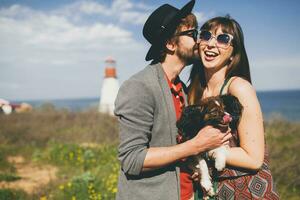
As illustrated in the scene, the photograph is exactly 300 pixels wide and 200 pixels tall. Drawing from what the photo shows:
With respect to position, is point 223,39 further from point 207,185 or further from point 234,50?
point 207,185

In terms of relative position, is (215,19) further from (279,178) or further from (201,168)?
(279,178)

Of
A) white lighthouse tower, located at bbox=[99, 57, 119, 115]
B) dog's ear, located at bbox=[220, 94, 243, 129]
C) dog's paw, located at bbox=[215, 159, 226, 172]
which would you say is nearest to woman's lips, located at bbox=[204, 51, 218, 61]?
dog's ear, located at bbox=[220, 94, 243, 129]

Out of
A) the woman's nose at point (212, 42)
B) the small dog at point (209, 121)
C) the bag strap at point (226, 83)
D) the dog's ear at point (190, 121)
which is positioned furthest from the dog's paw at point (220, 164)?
the woman's nose at point (212, 42)

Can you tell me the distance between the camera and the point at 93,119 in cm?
1719

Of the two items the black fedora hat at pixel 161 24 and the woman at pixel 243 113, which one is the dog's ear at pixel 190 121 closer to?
the woman at pixel 243 113

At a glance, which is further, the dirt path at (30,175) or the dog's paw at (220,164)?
the dirt path at (30,175)

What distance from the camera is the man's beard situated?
3193 millimetres

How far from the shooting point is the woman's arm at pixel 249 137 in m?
2.85

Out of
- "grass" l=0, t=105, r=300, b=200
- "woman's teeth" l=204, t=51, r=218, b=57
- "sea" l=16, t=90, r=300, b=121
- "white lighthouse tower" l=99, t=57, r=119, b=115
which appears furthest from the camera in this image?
"white lighthouse tower" l=99, t=57, r=119, b=115

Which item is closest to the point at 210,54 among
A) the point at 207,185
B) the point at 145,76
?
the point at 145,76

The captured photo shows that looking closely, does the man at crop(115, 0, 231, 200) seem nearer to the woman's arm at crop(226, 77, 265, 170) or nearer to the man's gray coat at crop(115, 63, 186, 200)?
the man's gray coat at crop(115, 63, 186, 200)

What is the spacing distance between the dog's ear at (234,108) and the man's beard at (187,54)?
568 mm

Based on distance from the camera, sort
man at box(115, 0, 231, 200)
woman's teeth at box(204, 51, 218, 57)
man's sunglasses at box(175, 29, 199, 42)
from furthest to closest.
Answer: woman's teeth at box(204, 51, 218, 57) < man's sunglasses at box(175, 29, 199, 42) < man at box(115, 0, 231, 200)

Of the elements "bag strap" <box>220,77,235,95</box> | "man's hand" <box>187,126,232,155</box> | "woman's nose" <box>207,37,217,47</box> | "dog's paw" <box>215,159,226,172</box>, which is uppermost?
"woman's nose" <box>207,37,217,47</box>
